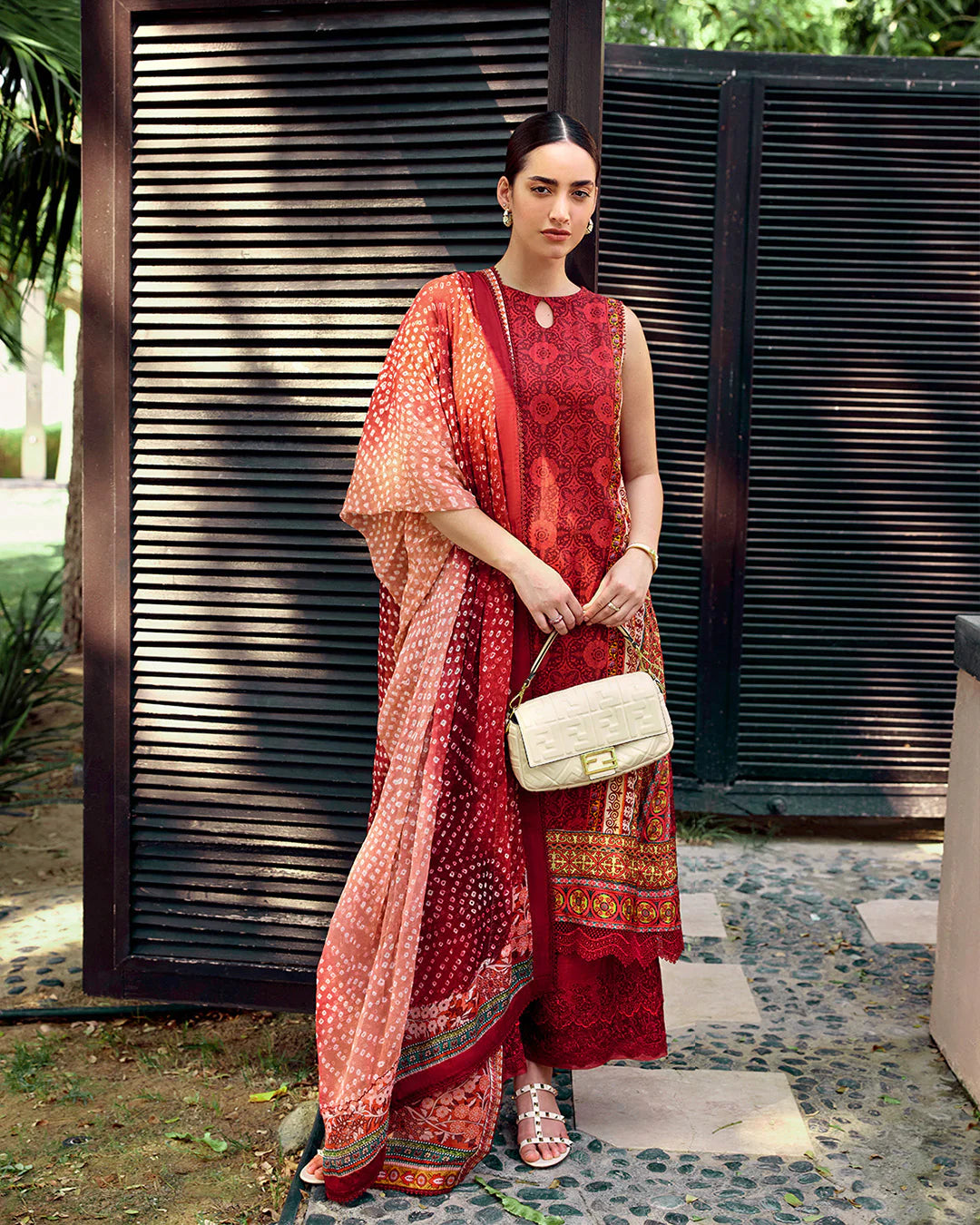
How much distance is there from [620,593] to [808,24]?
797 cm

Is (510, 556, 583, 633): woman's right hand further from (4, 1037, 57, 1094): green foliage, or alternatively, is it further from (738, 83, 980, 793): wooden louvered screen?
(738, 83, 980, 793): wooden louvered screen

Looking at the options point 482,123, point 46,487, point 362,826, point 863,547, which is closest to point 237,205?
point 482,123

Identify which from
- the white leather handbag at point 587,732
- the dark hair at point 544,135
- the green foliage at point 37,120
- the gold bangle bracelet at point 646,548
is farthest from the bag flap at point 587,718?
the green foliage at point 37,120

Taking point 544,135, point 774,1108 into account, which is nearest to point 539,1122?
point 774,1108

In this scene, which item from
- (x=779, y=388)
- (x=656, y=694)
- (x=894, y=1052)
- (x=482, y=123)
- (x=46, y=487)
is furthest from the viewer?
(x=46, y=487)

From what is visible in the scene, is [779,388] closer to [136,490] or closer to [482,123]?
[482,123]

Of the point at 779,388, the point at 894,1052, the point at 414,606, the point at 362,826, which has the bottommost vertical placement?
the point at 894,1052

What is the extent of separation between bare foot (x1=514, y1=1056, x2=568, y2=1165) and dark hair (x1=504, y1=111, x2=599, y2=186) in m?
1.78

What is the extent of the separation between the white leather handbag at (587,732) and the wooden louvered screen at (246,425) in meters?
0.79

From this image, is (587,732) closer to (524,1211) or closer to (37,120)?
(524,1211)

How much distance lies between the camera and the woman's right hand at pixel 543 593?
2197 mm

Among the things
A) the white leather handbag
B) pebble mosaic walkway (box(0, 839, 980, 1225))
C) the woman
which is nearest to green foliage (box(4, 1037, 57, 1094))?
pebble mosaic walkway (box(0, 839, 980, 1225))

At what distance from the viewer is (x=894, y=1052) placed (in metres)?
2.92

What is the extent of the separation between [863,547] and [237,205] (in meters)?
2.73
